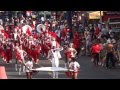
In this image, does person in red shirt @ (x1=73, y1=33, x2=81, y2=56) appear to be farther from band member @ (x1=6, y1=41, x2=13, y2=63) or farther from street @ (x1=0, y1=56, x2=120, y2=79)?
band member @ (x1=6, y1=41, x2=13, y2=63)

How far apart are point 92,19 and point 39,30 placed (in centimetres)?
600

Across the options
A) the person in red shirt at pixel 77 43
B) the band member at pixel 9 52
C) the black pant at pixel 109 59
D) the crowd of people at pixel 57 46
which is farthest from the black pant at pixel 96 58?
the band member at pixel 9 52

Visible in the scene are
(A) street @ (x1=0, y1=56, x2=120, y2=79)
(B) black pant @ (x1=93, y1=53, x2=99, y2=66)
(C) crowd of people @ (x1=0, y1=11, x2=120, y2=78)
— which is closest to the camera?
(A) street @ (x1=0, y1=56, x2=120, y2=79)

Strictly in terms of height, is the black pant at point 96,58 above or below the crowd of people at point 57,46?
below

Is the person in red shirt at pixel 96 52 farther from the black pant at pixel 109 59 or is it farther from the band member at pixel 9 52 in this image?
the band member at pixel 9 52

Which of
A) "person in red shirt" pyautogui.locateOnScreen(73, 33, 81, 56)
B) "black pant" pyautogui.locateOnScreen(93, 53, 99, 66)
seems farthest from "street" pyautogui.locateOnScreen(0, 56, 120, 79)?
"person in red shirt" pyautogui.locateOnScreen(73, 33, 81, 56)

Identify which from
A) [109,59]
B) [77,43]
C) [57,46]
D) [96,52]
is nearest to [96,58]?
[96,52]

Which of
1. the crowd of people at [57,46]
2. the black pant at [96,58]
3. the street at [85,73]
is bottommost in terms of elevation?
the street at [85,73]

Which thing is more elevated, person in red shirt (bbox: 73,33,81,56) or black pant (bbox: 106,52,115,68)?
person in red shirt (bbox: 73,33,81,56)

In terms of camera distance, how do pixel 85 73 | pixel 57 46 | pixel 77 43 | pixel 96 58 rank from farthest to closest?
pixel 77 43, pixel 96 58, pixel 57 46, pixel 85 73

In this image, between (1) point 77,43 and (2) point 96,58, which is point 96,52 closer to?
(2) point 96,58
